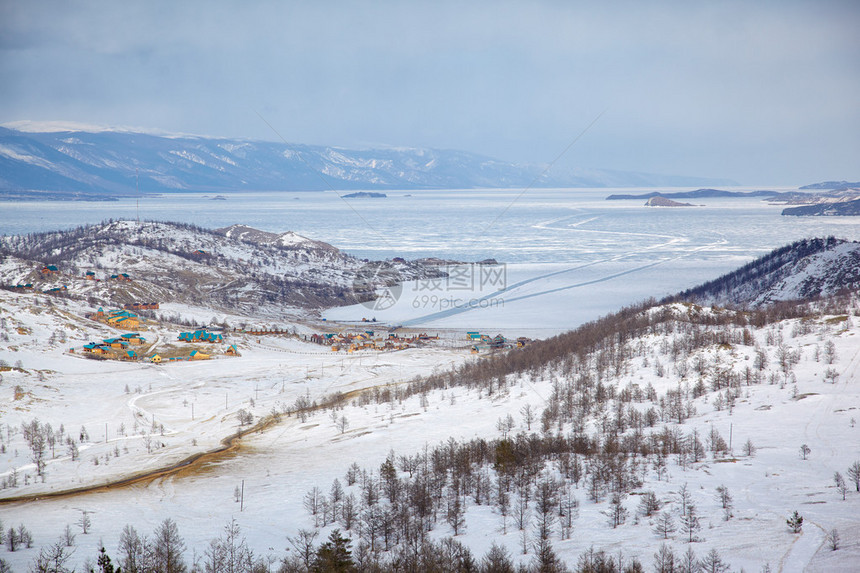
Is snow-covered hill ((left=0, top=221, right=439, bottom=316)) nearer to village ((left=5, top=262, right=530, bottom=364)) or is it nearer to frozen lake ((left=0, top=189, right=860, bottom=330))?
village ((left=5, top=262, right=530, bottom=364))

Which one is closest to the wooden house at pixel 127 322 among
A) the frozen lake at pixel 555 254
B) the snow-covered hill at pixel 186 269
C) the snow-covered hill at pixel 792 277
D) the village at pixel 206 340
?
the village at pixel 206 340

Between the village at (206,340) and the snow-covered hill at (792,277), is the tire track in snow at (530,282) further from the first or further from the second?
the snow-covered hill at (792,277)

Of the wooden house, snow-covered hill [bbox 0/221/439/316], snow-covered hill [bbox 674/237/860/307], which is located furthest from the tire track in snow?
the wooden house

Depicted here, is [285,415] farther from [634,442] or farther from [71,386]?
[634,442]

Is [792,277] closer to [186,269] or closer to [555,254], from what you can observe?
[555,254]

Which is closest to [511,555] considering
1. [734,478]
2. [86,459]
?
[734,478]

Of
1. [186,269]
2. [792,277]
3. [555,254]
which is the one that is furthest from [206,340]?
[555,254]

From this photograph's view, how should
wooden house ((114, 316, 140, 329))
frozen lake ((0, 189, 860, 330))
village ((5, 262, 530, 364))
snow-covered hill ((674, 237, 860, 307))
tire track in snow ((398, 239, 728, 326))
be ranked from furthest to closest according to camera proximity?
tire track in snow ((398, 239, 728, 326))
frozen lake ((0, 189, 860, 330))
wooden house ((114, 316, 140, 329))
snow-covered hill ((674, 237, 860, 307))
village ((5, 262, 530, 364))
